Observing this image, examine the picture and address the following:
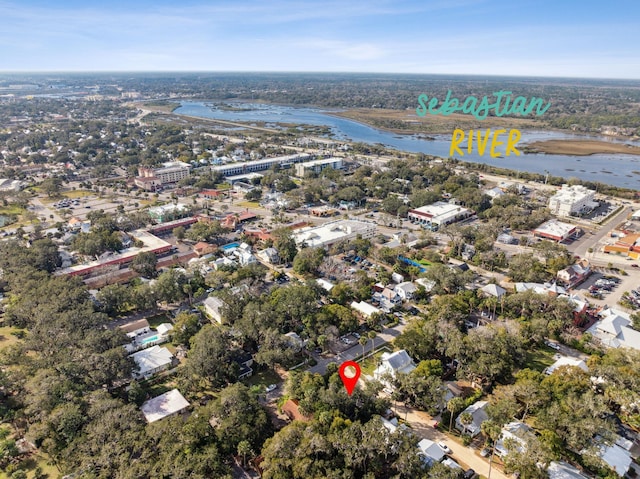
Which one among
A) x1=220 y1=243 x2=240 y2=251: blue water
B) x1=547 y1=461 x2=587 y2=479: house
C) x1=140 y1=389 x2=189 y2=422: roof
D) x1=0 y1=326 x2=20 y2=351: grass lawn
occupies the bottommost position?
x1=0 y1=326 x2=20 y2=351: grass lawn

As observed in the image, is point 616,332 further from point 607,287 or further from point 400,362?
Answer: point 400,362

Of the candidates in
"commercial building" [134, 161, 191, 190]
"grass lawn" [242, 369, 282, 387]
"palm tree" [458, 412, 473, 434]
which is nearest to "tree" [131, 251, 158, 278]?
"grass lawn" [242, 369, 282, 387]

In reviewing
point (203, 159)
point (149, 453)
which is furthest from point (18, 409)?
A: point (203, 159)

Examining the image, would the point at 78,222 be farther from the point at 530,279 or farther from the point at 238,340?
the point at 530,279

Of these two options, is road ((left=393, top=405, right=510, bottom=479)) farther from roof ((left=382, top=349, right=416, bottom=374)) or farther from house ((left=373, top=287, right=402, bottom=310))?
house ((left=373, top=287, right=402, bottom=310))

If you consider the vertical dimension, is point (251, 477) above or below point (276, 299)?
below

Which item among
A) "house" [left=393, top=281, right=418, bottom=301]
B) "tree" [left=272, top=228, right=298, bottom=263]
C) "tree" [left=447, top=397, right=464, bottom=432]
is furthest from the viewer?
"tree" [left=272, top=228, right=298, bottom=263]

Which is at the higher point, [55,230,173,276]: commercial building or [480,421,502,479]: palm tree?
[480,421,502,479]: palm tree

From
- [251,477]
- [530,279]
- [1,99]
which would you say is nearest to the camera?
[251,477]
